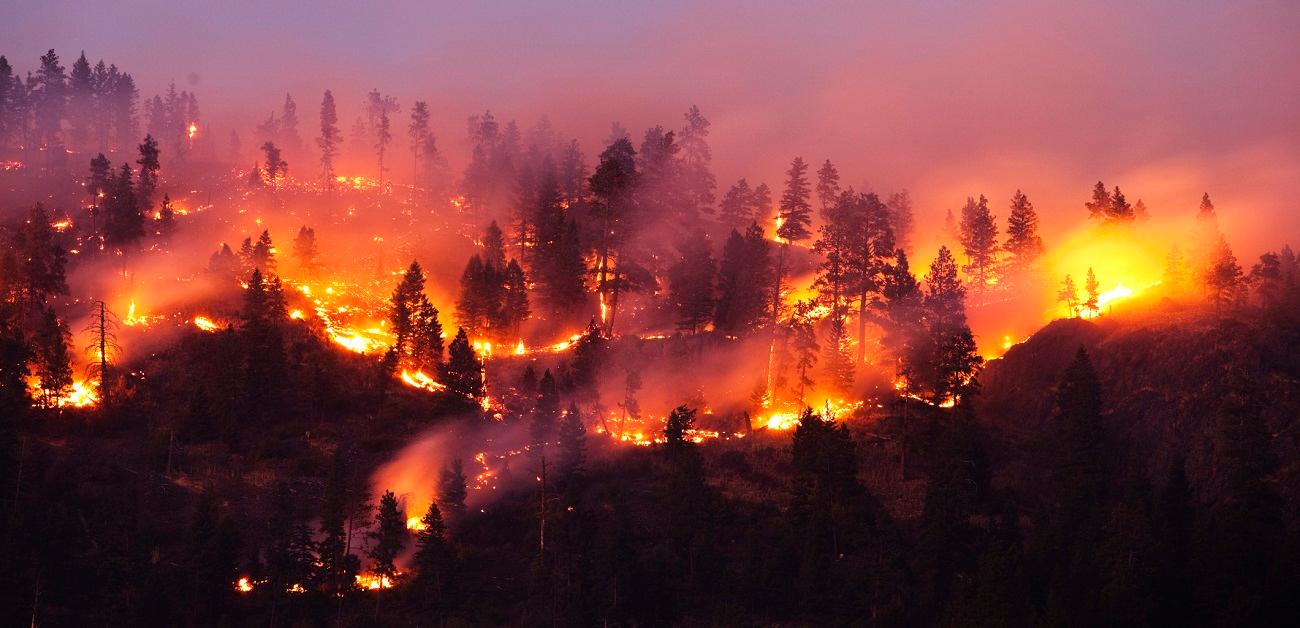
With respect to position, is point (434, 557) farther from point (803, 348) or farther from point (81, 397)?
point (803, 348)

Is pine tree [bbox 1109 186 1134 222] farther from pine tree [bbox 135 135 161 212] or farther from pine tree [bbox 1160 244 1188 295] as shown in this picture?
pine tree [bbox 135 135 161 212]

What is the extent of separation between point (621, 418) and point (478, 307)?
16.8 m

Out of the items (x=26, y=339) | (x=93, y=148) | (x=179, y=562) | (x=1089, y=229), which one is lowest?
(x=179, y=562)

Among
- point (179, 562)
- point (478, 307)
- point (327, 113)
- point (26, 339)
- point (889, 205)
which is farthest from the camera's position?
point (327, 113)

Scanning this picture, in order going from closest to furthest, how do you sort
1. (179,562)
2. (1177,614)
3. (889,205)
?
(1177,614)
(179,562)
(889,205)

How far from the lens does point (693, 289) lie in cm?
7950

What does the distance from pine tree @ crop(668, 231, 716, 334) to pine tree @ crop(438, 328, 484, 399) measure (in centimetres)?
1919

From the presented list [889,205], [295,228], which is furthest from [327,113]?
[889,205]

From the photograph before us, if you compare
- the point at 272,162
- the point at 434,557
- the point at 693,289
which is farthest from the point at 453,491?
the point at 272,162

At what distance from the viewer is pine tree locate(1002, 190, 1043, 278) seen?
91750mm

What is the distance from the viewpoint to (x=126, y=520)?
5306cm

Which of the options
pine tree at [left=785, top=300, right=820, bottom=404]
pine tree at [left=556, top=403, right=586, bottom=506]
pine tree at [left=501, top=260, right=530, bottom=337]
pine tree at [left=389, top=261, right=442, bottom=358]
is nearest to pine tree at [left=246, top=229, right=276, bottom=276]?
pine tree at [left=389, top=261, right=442, bottom=358]

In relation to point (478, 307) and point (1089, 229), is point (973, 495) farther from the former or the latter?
point (1089, 229)

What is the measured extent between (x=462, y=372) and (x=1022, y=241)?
56.0m
